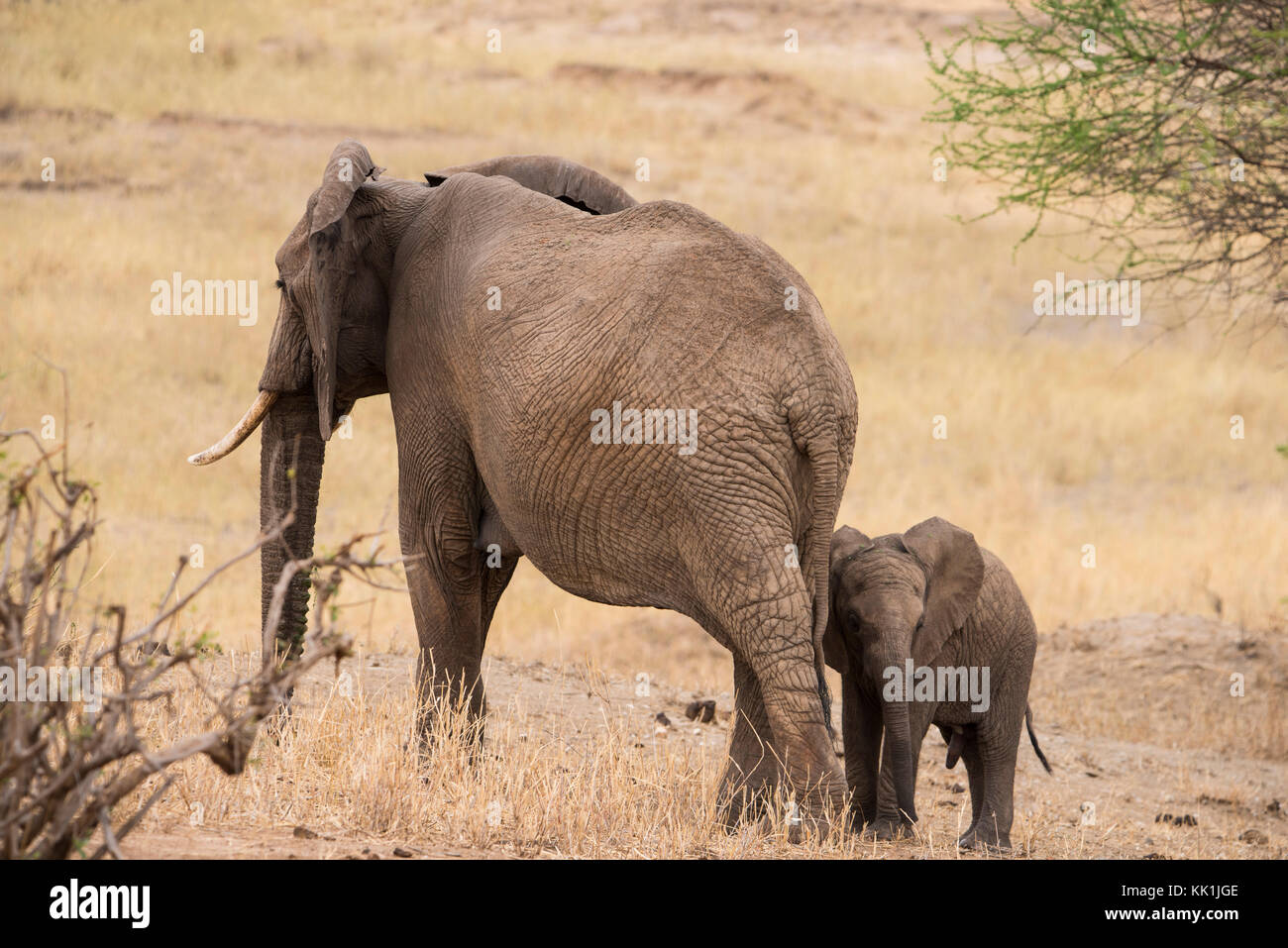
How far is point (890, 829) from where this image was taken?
7375 mm

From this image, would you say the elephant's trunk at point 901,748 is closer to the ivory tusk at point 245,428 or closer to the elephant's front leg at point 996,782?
the elephant's front leg at point 996,782

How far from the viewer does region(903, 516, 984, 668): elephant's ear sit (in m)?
7.84

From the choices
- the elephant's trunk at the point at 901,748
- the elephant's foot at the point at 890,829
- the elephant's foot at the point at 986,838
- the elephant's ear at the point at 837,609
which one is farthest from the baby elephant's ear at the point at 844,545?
the elephant's foot at the point at 986,838

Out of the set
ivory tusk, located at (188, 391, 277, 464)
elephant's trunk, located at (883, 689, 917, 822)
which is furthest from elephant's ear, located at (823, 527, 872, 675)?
ivory tusk, located at (188, 391, 277, 464)

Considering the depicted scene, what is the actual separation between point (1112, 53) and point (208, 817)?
31.0 ft

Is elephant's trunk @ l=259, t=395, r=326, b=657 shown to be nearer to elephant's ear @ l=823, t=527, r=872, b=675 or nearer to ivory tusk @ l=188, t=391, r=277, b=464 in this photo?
ivory tusk @ l=188, t=391, r=277, b=464

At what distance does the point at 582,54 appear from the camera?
48.8 m

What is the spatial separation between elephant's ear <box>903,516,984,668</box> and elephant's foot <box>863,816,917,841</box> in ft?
2.64

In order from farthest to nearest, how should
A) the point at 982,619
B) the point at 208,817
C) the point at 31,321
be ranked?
the point at 31,321 < the point at 982,619 < the point at 208,817

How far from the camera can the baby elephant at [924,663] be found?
7.26 meters

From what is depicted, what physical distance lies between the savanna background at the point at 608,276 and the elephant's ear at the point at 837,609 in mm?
926
